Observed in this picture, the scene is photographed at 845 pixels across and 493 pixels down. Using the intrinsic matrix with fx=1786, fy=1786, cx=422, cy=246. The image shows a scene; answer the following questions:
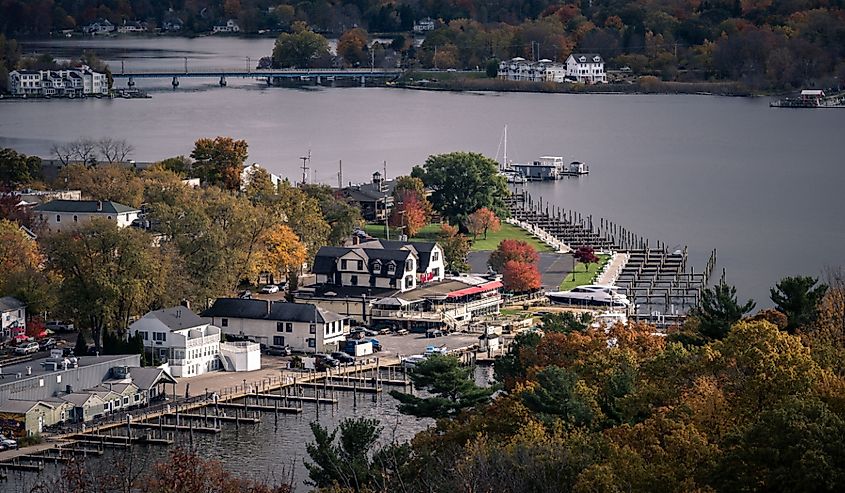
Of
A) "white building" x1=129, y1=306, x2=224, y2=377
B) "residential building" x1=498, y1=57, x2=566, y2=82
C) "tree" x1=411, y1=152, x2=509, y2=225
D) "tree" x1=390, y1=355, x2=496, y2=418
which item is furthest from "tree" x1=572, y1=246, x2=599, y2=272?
"residential building" x1=498, y1=57, x2=566, y2=82

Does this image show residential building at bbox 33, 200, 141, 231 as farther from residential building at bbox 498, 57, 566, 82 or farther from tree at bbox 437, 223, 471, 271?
residential building at bbox 498, 57, 566, 82

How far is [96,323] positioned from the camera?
1580 centimetres

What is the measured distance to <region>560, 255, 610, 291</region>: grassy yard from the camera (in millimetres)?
20000

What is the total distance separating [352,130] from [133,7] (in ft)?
146

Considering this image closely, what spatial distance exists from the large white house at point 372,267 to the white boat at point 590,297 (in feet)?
4.52

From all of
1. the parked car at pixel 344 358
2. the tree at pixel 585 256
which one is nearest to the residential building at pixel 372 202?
the tree at pixel 585 256

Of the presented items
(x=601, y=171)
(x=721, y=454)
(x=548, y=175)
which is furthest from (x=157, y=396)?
(x=601, y=171)

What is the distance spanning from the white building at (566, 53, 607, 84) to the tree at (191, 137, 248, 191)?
31948 mm

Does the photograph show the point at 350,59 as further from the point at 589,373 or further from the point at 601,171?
the point at 589,373

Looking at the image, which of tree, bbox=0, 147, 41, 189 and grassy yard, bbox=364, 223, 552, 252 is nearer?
grassy yard, bbox=364, 223, 552, 252

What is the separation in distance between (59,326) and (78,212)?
402 cm

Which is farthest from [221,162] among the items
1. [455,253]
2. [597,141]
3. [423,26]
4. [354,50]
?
[423,26]

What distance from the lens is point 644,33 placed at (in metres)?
57.8

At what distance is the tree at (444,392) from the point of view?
12.2 meters
